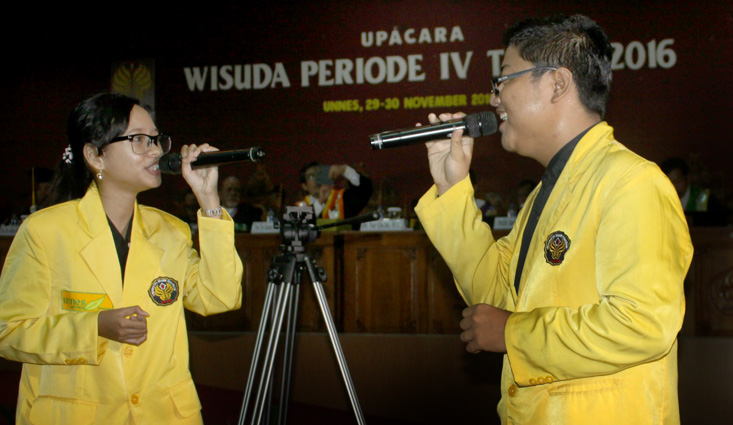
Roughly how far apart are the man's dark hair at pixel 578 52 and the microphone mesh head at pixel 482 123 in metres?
0.17

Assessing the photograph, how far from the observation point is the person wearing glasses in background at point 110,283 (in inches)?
55.7

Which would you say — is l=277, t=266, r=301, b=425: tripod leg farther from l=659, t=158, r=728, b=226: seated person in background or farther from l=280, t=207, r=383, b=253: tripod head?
l=659, t=158, r=728, b=226: seated person in background

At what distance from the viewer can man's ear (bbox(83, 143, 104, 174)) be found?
1684 mm

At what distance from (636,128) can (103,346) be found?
21.9 feet

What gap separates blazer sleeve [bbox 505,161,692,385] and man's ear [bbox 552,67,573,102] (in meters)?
0.29

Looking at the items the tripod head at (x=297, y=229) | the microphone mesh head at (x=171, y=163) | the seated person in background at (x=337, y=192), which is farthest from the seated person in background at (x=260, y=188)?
the microphone mesh head at (x=171, y=163)

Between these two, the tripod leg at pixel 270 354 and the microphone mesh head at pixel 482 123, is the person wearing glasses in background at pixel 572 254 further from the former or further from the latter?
the tripod leg at pixel 270 354

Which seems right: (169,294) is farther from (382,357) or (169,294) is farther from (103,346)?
(382,357)

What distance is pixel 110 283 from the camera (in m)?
1.54

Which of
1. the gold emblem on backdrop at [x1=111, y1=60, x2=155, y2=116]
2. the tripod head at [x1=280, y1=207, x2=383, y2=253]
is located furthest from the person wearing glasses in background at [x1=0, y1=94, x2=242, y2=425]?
the gold emblem on backdrop at [x1=111, y1=60, x2=155, y2=116]

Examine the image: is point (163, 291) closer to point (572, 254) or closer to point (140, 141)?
point (140, 141)

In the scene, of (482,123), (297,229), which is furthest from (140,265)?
(482,123)

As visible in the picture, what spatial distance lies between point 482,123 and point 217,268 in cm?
79

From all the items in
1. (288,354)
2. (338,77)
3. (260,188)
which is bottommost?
(288,354)
